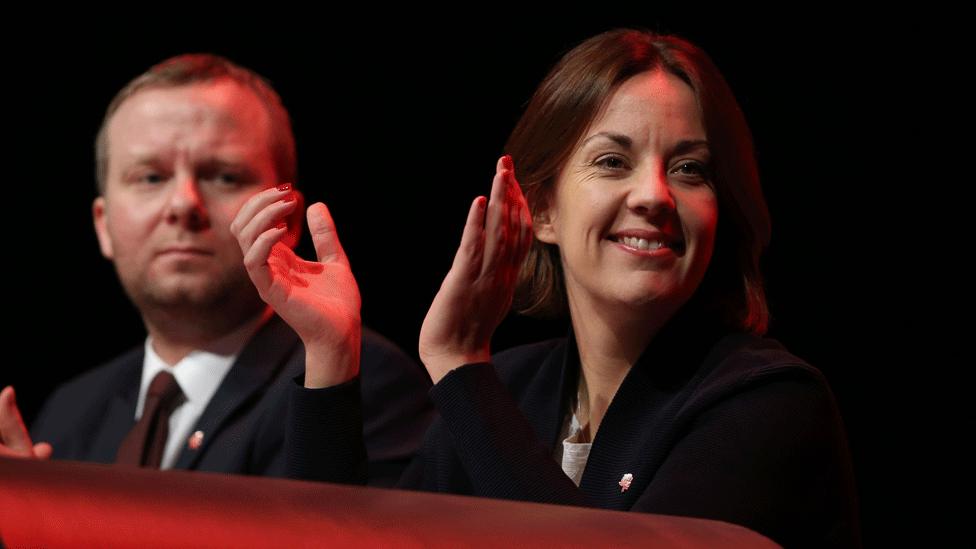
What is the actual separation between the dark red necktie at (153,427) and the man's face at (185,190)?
14 centimetres

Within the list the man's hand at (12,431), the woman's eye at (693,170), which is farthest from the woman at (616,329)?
the man's hand at (12,431)

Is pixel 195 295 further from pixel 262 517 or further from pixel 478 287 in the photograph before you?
pixel 262 517

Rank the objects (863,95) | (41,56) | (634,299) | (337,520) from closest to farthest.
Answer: (337,520) → (634,299) → (863,95) → (41,56)

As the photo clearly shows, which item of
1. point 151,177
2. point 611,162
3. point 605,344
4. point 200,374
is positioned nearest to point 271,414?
point 200,374

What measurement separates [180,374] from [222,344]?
0.09 m

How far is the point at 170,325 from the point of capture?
7.11 feet

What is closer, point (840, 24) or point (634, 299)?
point (634, 299)

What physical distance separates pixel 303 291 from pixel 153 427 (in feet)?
2.42

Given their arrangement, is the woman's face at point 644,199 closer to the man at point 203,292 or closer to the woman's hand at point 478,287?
the woman's hand at point 478,287

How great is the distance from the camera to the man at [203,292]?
1982mm

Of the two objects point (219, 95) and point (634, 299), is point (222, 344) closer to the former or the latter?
point (219, 95)

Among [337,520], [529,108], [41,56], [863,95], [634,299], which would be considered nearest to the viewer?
[337,520]

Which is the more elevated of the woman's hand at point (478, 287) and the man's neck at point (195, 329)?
the woman's hand at point (478, 287)

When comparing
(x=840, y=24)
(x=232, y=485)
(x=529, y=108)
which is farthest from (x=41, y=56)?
(x=232, y=485)
